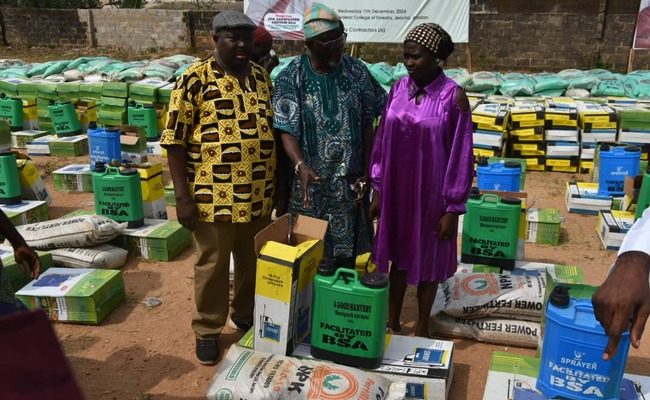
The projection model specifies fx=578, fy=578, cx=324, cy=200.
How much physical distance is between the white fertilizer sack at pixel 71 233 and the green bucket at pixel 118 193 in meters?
0.23

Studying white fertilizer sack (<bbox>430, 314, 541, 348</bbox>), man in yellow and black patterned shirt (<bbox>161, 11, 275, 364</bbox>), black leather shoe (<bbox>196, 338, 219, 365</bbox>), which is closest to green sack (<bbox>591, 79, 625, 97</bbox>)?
white fertilizer sack (<bbox>430, 314, 541, 348</bbox>)

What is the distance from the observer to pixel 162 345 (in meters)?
3.44

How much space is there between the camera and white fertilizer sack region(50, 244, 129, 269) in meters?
4.16

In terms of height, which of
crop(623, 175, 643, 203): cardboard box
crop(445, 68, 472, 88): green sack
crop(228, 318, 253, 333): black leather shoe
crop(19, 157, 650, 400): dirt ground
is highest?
crop(445, 68, 472, 88): green sack

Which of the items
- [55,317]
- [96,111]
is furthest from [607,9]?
[55,317]

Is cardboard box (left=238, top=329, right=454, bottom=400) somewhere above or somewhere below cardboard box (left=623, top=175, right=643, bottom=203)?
below

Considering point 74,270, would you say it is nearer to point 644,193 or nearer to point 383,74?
point 644,193

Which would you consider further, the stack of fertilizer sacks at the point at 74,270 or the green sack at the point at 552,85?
the green sack at the point at 552,85

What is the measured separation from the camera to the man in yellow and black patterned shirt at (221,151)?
2740 mm

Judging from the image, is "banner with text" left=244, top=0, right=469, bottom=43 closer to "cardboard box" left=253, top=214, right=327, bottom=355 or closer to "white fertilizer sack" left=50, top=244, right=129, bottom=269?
"white fertilizer sack" left=50, top=244, right=129, bottom=269

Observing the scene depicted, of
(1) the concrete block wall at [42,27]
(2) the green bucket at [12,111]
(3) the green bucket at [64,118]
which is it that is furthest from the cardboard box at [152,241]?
(1) the concrete block wall at [42,27]

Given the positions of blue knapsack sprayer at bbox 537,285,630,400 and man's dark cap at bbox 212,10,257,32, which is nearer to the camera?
blue knapsack sprayer at bbox 537,285,630,400

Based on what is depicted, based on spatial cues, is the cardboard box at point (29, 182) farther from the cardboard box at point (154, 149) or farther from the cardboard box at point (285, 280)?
the cardboard box at point (285, 280)

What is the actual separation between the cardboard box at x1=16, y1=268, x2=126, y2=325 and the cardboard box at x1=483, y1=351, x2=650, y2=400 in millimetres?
2380
